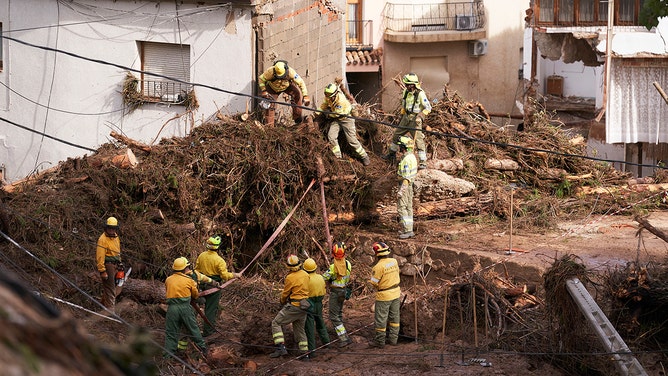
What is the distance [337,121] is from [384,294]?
15.6ft

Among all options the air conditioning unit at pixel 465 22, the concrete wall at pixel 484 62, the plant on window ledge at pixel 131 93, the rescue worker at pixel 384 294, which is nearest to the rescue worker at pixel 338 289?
the rescue worker at pixel 384 294

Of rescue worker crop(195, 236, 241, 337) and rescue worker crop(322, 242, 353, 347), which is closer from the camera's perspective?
rescue worker crop(322, 242, 353, 347)

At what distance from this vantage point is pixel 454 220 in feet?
57.0

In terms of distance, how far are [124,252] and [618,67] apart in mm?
12145

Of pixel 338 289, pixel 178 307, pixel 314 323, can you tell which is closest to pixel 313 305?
pixel 314 323

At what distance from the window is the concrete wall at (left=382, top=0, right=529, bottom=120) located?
11.4m

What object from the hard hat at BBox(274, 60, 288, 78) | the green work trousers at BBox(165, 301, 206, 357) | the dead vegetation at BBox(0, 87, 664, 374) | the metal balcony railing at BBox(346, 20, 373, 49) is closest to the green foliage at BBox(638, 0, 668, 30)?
the dead vegetation at BBox(0, 87, 664, 374)

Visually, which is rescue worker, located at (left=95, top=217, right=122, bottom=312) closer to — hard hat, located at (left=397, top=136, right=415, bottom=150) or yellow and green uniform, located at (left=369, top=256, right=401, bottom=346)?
yellow and green uniform, located at (left=369, top=256, right=401, bottom=346)

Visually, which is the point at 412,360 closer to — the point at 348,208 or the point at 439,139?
the point at 348,208

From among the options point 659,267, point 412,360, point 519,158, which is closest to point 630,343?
A: point 659,267

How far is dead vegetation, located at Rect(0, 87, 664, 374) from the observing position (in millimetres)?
13625

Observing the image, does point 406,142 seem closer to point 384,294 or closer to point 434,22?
→ point 384,294

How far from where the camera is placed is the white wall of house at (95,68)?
19.6 metres

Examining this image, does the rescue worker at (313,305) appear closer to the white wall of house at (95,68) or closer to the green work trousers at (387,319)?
the green work trousers at (387,319)
